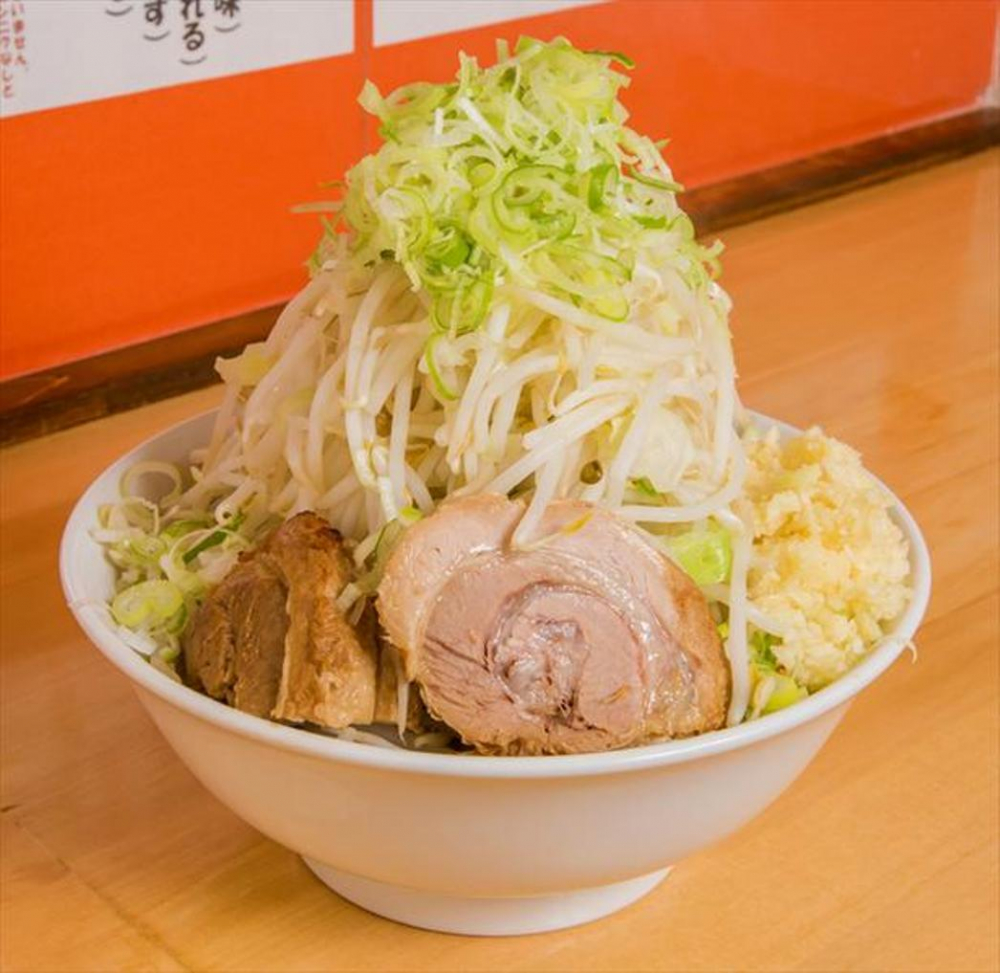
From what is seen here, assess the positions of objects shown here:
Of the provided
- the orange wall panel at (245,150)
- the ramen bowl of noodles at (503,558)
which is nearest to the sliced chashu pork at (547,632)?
the ramen bowl of noodles at (503,558)

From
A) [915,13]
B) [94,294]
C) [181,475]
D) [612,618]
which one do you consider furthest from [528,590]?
[915,13]

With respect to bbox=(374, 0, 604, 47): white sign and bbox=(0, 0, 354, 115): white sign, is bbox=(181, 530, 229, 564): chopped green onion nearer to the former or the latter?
bbox=(0, 0, 354, 115): white sign

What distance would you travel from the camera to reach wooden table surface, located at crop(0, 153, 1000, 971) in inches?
42.6

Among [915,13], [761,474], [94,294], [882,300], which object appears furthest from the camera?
[915,13]

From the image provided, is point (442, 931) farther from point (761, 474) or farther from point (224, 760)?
point (761, 474)

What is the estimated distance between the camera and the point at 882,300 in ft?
7.00

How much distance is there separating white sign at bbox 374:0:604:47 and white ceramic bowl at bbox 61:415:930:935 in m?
1.19

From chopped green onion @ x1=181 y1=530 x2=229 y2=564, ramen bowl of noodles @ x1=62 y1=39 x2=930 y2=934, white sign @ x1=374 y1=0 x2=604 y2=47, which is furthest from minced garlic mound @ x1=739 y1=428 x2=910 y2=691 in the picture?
white sign @ x1=374 y1=0 x2=604 y2=47

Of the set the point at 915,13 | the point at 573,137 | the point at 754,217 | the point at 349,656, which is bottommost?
the point at 754,217

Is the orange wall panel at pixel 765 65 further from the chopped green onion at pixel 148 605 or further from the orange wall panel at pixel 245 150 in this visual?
the chopped green onion at pixel 148 605

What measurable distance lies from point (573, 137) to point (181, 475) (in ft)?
1.24

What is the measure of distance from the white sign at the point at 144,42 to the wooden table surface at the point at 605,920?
373 mm

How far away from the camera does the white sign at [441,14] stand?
6.81 ft

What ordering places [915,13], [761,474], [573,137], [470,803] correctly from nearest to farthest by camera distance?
[470,803], [573,137], [761,474], [915,13]
